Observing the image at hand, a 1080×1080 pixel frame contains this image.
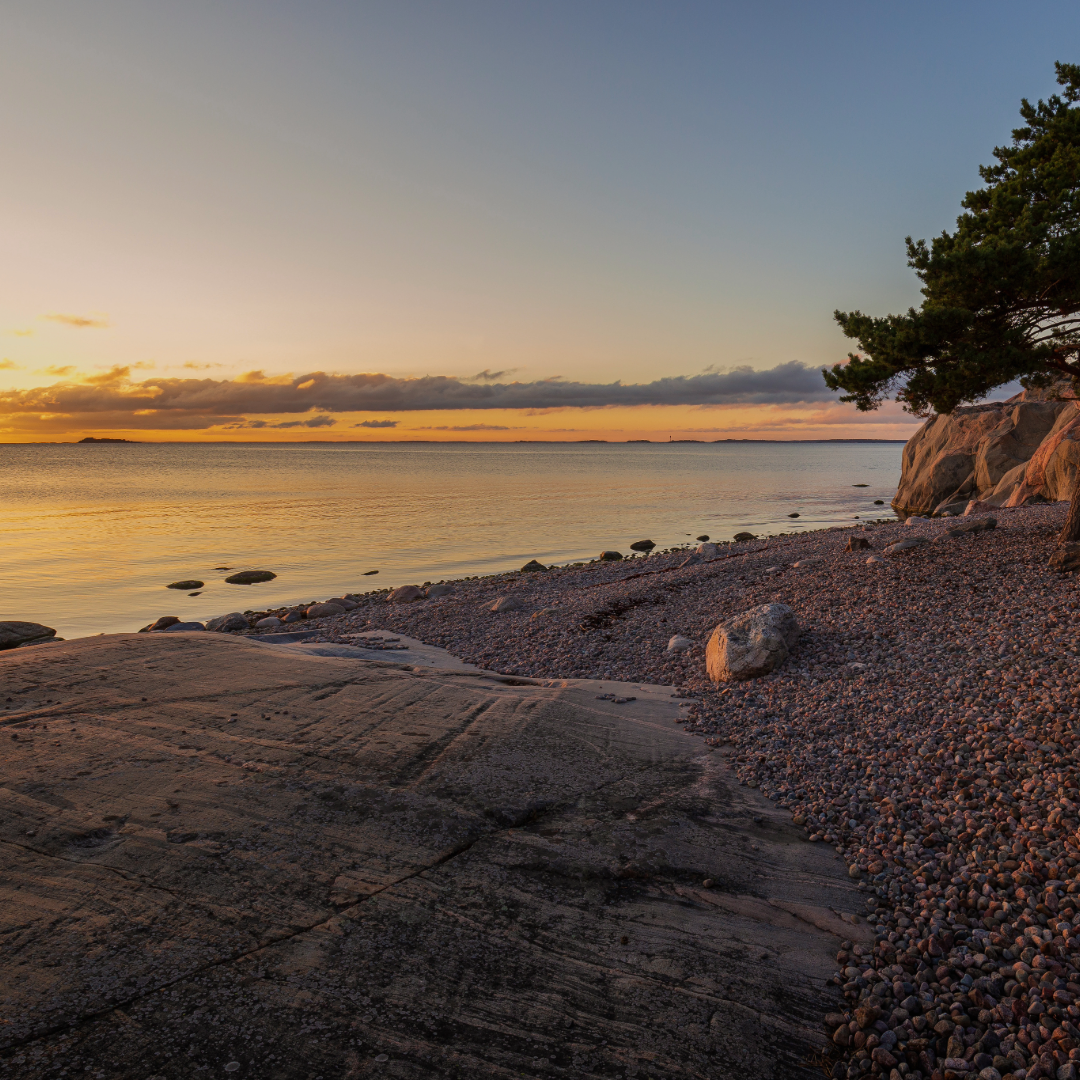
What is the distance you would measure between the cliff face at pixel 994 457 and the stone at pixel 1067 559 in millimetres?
13067

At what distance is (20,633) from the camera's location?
46.2 feet

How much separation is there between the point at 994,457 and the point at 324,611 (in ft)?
95.2

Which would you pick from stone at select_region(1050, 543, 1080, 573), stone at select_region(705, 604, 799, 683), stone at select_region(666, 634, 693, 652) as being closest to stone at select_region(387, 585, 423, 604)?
stone at select_region(666, 634, 693, 652)

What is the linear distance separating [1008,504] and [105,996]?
27.4 metres

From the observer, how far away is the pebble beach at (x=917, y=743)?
136 inches

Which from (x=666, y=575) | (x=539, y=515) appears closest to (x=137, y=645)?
(x=666, y=575)

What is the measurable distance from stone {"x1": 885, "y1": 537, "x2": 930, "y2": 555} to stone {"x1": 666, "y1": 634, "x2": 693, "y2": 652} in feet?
17.3

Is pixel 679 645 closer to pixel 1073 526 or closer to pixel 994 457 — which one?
pixel 1073 526

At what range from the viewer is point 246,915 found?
396cm

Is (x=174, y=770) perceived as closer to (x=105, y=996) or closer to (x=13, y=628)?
(x=105, y=996)

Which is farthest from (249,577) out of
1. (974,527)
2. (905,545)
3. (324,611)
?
(974,527)

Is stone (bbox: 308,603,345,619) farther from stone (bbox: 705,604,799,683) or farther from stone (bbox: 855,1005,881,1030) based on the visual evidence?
stone (bbox: 855,1005,881,1030)

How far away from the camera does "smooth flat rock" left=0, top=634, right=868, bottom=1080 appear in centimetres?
330

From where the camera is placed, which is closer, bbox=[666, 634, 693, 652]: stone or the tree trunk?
bbox=[666, 634, 693, 652]: stone
